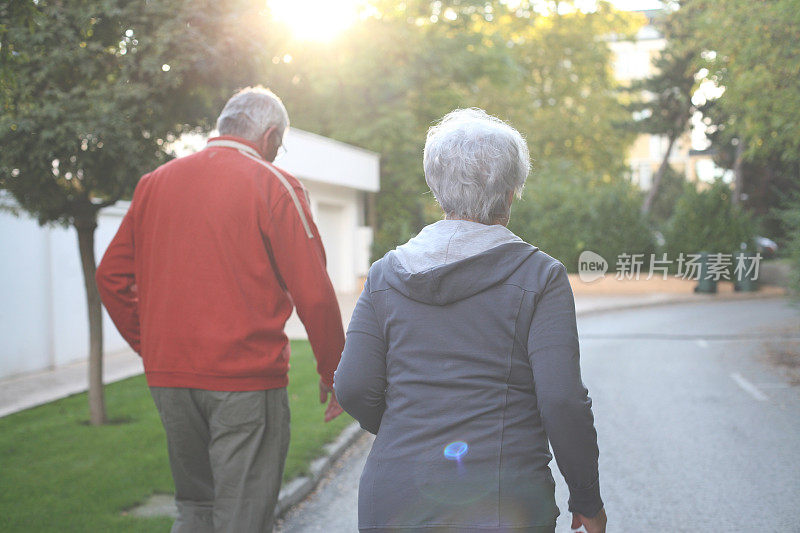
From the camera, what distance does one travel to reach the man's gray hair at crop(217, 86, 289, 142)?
318 centimetres

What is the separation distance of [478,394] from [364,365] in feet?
1.02

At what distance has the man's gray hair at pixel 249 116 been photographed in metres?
3.18

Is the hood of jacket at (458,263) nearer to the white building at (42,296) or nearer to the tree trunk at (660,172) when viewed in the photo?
the white building at (42,296)

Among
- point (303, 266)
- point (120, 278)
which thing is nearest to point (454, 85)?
point (120, 278)

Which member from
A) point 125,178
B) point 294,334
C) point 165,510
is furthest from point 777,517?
point 294,334

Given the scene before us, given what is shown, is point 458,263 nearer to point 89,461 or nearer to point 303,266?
point 303,266

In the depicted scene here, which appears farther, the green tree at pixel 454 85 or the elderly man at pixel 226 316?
the green tree at pixel 454 85

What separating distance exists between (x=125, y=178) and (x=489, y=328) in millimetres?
4770

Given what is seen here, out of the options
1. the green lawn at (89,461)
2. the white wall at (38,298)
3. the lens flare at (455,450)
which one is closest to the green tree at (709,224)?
the white wall at (38,298)

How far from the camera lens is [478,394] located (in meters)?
2.03

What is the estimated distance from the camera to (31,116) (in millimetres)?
5727

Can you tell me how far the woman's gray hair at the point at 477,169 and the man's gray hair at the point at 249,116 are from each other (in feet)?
3.85

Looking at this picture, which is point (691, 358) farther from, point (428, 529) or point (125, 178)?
point (428, 529)

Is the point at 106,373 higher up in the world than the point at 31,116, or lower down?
lower down
